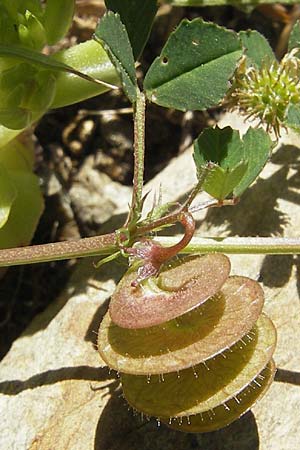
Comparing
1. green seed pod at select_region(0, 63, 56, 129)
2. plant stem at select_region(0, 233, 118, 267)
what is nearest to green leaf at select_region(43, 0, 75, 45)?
green seed pod at select_region(0, 63, 56, 129)

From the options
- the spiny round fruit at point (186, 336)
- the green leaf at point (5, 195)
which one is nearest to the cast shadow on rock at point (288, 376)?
the spiny round fruit at point (186, 336)

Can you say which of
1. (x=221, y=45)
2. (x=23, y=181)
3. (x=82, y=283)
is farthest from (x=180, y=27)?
(x=82, y=283)

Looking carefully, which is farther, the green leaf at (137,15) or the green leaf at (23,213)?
the green leaf at (23,213)

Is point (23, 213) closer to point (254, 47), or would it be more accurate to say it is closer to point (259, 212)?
point (259, 212)

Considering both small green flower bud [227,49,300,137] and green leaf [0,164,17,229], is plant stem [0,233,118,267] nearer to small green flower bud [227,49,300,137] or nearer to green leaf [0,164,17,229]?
green leaf [0,164,17,229]

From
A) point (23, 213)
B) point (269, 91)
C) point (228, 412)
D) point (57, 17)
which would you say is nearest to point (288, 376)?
point (228, 412)

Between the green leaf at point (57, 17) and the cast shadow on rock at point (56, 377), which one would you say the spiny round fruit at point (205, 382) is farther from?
the green leaf at point (57, 17)

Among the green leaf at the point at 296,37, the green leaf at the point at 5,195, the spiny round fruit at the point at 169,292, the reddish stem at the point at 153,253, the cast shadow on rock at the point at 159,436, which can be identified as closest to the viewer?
the spiny round fruit at the point at 169,292

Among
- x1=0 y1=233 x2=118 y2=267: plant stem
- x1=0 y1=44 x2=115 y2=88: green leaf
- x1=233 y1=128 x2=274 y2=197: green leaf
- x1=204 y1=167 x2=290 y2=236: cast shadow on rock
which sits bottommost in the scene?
x1=204 y1=167 x2=290 y2=236: cast shadow on rock
